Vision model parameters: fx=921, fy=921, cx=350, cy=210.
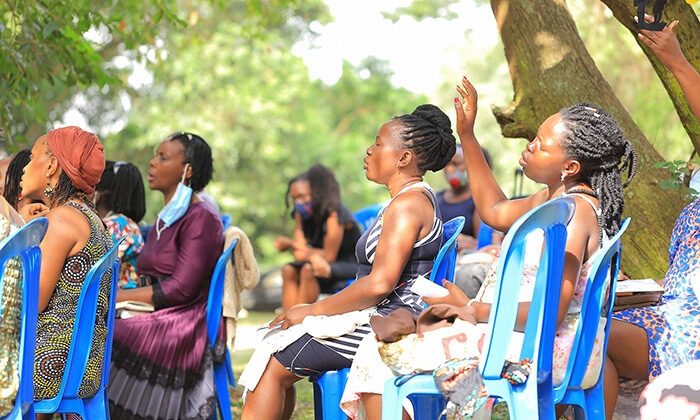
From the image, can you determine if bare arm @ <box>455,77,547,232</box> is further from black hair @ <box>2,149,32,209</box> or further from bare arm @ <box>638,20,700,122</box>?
black hair @ <box>2,149,32,209</box>

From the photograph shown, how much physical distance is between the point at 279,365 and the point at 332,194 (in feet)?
17.1

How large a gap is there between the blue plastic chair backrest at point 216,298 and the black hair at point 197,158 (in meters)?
0.51

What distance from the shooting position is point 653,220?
196 inches

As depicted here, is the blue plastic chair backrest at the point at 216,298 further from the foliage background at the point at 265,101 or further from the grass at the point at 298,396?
the foliage background at the point at 265,101

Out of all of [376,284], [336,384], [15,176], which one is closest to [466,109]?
[376,284]

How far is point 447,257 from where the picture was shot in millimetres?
3965

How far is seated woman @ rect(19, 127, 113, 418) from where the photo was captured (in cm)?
346

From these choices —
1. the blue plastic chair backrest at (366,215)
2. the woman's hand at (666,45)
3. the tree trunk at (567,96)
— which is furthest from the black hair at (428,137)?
the blue plastic chair backrest at (366,215)

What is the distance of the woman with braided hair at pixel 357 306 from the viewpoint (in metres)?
3.62

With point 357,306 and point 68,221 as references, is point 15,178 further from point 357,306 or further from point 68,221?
point 357,306

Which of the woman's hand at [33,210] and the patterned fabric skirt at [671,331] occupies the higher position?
the woman's hand at [33,210]

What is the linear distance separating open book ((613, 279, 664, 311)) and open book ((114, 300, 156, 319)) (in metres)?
2.73

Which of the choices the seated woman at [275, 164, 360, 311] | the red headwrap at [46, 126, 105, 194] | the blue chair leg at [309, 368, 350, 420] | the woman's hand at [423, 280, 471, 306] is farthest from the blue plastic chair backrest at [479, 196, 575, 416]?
the seated woman at [275, 164, 360, 311]

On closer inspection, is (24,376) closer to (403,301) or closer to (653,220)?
(403,301)
